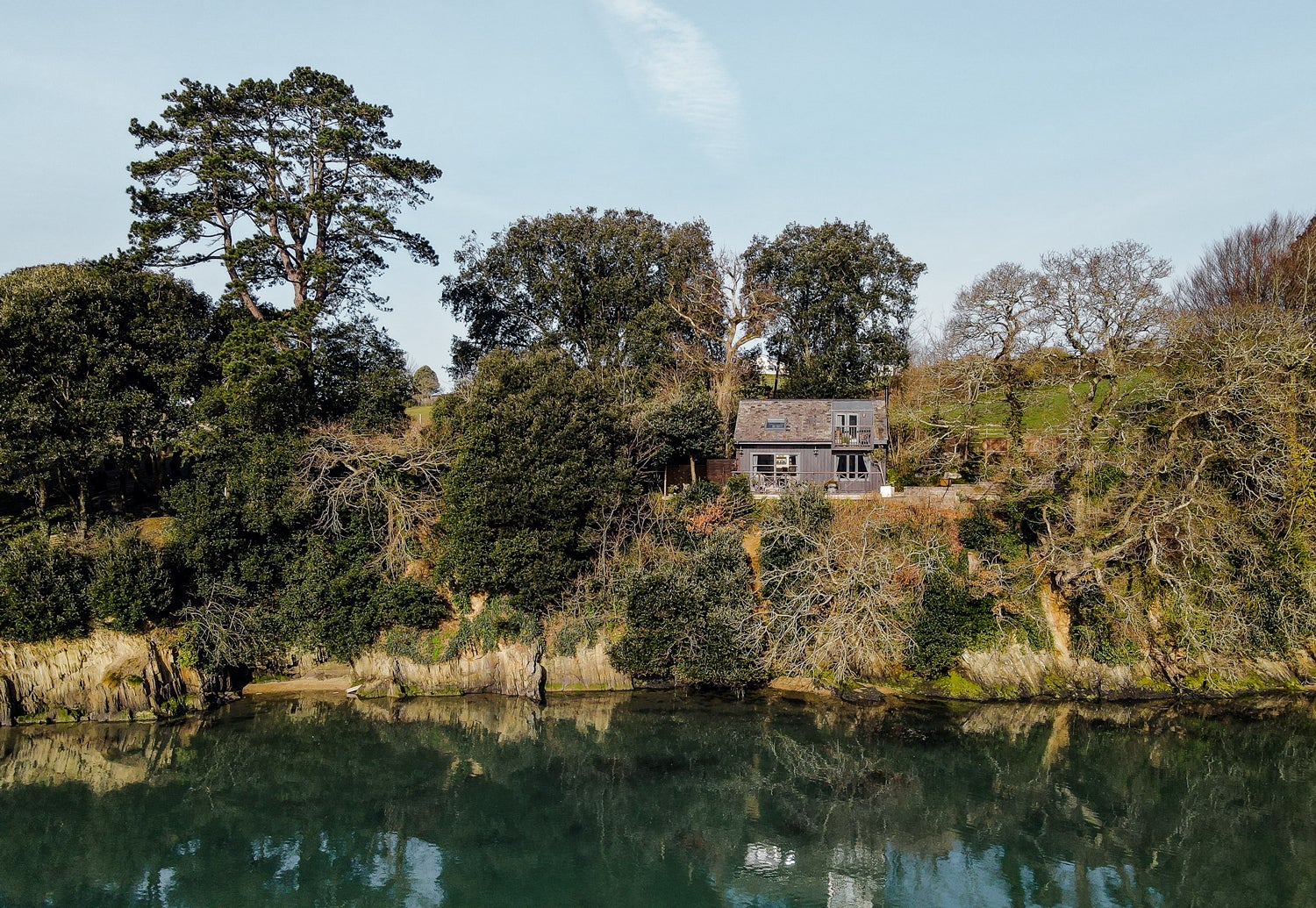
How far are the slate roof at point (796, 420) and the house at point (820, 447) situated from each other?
0.04 metres

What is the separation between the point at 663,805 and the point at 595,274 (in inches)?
1285

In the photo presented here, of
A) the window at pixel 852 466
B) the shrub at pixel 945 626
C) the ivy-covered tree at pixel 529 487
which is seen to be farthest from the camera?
the window at pixel 852 466

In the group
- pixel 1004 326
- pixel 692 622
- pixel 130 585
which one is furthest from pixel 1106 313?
pixel 130 585

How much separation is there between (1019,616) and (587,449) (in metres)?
17.0

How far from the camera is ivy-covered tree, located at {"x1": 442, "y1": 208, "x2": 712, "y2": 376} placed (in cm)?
4738

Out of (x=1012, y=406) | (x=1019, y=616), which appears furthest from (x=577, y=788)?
(x=1012, y=406)

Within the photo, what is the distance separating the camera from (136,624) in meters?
29.1

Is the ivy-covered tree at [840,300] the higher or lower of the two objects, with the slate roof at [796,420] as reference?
higher

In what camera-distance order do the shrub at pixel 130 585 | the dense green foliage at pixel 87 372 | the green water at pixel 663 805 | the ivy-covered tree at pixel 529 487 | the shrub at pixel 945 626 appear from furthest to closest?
the dense green foliage at pixel 87 372 → the ivy-covered tree at pixel 529 487 → the shrub at pixel 945 626 → the shrub at pixel 130 585 → the green water at pixel 663 805

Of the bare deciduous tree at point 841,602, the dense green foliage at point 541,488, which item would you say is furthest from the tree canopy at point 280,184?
the bare deciduous tree at point 841,602

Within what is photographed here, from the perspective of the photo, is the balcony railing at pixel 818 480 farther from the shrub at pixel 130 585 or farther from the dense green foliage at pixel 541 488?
the shrub at pixel 130 585

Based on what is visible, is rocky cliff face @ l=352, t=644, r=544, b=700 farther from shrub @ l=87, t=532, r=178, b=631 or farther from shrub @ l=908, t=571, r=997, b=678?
shrub @ l=908, t=571, r=997, b=678

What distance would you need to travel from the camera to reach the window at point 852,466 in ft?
127

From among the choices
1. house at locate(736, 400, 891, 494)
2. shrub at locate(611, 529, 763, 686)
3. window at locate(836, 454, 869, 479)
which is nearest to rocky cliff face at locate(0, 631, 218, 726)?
shrub at locate(611, 529, 763, 686)
